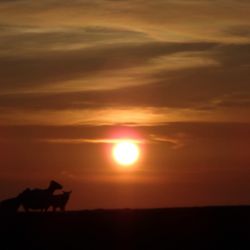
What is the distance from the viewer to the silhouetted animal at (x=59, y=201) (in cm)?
4492

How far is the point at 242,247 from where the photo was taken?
93.9ft

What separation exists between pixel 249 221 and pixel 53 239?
725cm

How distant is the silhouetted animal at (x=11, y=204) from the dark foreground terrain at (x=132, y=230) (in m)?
5.53

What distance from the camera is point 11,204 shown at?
42.7 metres

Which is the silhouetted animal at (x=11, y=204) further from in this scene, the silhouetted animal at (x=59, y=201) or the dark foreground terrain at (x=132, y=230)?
the dark foreground terrain at (x=132, y=230)

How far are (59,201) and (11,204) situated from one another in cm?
352

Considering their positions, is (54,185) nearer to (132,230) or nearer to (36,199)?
(36,199)

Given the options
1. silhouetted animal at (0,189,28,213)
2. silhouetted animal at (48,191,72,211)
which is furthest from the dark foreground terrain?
silhouetted animal at (48,191,72,211)

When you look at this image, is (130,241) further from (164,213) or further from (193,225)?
(164,213)

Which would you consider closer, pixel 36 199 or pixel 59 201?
pixel 36 199

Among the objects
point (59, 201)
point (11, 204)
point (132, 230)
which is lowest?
point (132, 230)

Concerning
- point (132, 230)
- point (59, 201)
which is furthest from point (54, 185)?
point (132, 230)

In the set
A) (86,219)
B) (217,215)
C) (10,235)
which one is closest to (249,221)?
(217,215)

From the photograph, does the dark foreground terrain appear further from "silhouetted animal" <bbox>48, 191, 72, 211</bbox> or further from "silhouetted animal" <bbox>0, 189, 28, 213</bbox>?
"silhouetted animal" <bbox>48, 191, 72, 211</bbox>
